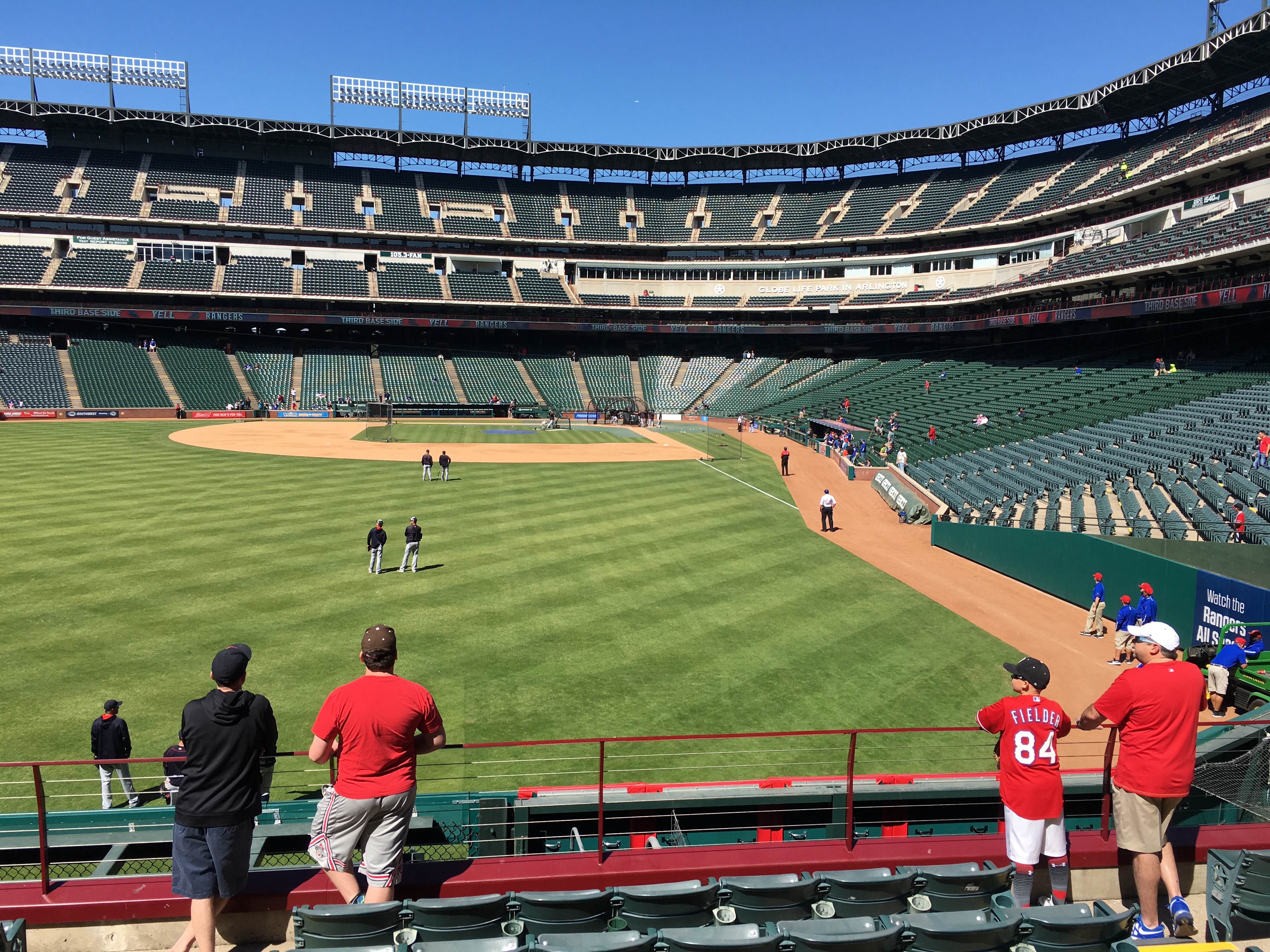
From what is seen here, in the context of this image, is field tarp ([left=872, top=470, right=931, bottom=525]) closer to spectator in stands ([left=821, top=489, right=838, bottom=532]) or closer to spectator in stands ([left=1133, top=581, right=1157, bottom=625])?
spectator in stands ([left=821, top=489, right=838, bottom=532])

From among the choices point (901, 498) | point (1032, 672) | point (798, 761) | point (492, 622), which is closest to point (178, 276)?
point (901, 498)

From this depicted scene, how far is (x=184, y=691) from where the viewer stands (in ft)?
42.3

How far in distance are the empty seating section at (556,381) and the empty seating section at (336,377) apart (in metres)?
15.3

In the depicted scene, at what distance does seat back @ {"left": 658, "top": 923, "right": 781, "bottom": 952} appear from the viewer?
4.29m

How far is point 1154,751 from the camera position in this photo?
5570 millimetres

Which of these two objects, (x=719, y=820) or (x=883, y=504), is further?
(x=883, y=504)

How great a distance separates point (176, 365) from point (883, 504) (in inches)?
2431

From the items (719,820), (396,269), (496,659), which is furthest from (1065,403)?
(396,269)

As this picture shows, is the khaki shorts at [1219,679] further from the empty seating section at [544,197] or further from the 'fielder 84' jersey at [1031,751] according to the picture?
the empty seating section at [544,197]

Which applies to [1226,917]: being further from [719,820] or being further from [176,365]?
[176,365]

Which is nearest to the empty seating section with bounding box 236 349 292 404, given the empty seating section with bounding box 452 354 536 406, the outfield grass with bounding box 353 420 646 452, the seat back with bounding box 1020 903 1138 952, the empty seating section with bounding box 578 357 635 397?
the empty seating section with bounding box 452 354 536 406

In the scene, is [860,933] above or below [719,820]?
above

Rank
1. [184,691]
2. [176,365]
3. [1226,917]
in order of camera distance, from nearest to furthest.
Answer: [1226,917] → [184,691] → [176,365]

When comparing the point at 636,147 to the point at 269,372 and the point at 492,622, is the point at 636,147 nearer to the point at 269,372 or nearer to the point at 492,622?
the point at 269,372
